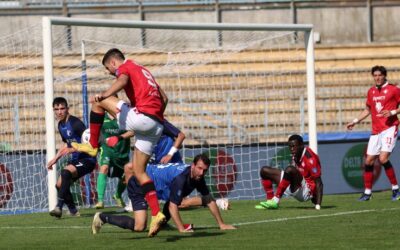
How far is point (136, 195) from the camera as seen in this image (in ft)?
37.8

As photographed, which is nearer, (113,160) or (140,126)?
(140,126)

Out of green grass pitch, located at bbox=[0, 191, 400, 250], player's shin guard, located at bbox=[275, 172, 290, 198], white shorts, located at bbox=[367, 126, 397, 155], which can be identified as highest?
white shorts, located at bbox=[367, 126, 397, 155]

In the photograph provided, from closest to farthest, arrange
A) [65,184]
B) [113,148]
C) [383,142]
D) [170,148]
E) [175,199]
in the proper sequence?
[175,199], [65,184], [170,148], [383,142], [113,148]

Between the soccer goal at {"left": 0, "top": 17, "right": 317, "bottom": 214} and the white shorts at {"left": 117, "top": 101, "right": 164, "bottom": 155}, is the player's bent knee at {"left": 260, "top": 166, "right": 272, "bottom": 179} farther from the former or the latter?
the white shorts at {"left": 117, "top": 101, "right": 164, "bottom": 155}

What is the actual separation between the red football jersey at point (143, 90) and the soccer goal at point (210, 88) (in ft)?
14.1

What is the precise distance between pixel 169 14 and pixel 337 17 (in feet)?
13.9

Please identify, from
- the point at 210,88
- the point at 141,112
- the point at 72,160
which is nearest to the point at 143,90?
the point at 141,112

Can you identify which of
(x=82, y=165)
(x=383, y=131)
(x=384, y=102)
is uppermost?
(x=384, y=102)

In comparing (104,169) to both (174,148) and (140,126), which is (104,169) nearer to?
(174,148)

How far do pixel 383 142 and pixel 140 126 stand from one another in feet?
22.8

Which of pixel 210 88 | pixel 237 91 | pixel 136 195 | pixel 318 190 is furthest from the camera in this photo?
pixel 237 91

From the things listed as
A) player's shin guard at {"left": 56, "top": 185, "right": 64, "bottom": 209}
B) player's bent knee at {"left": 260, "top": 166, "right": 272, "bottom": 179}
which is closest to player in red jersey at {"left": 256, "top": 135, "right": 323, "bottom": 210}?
player's bent knee at {"left": 260, "top": 166, "right": 272, "bottom": 179}

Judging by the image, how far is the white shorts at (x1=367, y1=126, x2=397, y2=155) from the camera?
55.1 feet

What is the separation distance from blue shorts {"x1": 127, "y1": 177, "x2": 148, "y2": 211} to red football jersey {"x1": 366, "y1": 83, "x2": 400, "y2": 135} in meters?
6.46
